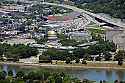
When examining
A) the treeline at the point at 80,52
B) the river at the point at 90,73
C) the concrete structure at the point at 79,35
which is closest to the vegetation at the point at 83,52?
the treeline at the point at 80,52

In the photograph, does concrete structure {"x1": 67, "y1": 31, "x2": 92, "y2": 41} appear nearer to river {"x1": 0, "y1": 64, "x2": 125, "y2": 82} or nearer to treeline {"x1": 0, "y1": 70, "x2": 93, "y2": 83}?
river {"x1": 0, "y1": 64, "x2": 125, "y2": 82}

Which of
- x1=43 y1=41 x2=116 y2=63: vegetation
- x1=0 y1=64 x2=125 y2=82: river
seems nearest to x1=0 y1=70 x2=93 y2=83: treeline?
x1=0 y1=64 x2=125 y2=82: river

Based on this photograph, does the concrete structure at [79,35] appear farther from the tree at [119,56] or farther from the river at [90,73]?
the river at [90,73]

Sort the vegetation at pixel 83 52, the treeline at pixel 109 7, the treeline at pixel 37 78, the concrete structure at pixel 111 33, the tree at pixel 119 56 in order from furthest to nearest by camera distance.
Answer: the treeline at pixel 109 7 → the concrete structure at pixel 111 33 → the vegetation at pixel 83 52 → the tree at pixel 119 56 → the treeline at pixel 37 78

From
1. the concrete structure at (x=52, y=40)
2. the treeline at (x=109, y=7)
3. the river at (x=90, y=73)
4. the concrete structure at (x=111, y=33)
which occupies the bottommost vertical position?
the river at (x=90, y=73)

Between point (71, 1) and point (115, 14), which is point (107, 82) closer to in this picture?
point (115, 14)

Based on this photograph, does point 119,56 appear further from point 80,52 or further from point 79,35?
point 79,35

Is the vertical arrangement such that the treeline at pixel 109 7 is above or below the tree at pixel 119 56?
above
